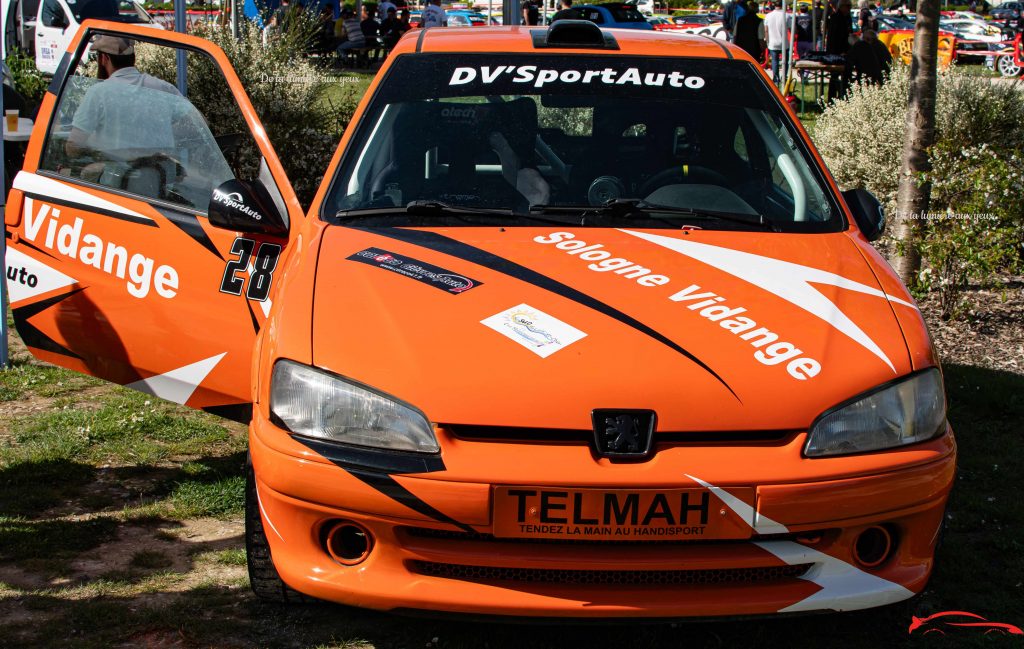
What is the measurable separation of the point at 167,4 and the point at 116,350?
139 ft

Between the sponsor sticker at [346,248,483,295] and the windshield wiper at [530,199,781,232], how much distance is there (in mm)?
587

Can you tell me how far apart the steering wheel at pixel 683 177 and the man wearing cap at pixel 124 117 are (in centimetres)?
186

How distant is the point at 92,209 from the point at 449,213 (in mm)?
1498

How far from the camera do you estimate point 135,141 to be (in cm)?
439

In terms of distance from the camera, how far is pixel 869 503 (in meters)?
2.80

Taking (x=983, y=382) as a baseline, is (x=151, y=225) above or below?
above

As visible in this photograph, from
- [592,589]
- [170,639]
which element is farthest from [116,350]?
[592,589]

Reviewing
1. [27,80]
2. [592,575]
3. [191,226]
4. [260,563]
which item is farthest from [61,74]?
[27,80]

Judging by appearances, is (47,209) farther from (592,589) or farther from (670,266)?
(592,589)

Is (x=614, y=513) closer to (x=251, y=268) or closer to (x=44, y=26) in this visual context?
(x=251, y=268)

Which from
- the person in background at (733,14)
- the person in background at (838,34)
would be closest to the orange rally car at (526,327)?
the person in background at (838,34)

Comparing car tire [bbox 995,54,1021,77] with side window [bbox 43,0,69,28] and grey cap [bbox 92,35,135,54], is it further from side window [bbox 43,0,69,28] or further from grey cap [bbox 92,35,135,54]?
grey cap [bbox 92,35,135,54]

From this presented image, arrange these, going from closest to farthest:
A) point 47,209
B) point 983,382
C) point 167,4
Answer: point 47,209
point 983,382
point 167,4

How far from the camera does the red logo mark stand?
3.42 m
